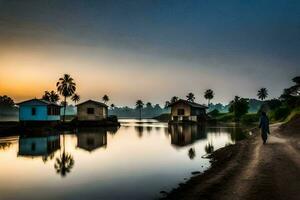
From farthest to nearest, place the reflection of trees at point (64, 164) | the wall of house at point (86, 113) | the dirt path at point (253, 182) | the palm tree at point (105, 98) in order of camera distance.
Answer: the palm tree at point (105, 98) → the wall of house at point (86, 113) → the reflection of trees at point (64, 164) → the dirt path at point (253, 182)

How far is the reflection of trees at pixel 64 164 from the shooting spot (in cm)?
2155

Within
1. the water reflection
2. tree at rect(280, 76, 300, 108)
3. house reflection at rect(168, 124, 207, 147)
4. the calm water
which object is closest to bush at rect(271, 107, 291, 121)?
tree at rect(280, 76, 300, 108)

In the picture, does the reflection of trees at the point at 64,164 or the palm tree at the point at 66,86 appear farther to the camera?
the palm tree at the point at 66,86

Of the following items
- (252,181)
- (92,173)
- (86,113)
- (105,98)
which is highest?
(105,98)

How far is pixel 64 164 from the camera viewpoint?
24.7 metres

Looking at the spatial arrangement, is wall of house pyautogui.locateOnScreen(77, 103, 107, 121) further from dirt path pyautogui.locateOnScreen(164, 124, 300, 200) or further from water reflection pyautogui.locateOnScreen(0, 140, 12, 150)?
dirt path pyautogui.locateOnScreen(164, 124, 300, 200)

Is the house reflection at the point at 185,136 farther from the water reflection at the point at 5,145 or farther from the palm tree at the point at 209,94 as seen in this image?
the palm tree at the point at 209,94

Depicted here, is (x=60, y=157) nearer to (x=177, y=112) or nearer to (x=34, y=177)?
(x=34, y=177)

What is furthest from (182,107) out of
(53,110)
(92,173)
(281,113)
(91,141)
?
(92,173)

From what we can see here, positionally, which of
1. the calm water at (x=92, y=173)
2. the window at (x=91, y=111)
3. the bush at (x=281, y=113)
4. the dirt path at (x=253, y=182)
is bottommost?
the calm water at (x=92, y=173)

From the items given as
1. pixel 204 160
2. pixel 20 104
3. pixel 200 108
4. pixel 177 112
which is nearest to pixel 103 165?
pixel 204 160

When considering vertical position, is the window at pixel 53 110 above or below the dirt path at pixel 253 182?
above

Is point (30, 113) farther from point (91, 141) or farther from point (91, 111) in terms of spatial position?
point (91, 141)

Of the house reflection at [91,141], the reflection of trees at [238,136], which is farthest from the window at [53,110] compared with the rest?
the reflection of trees at [238,136]
